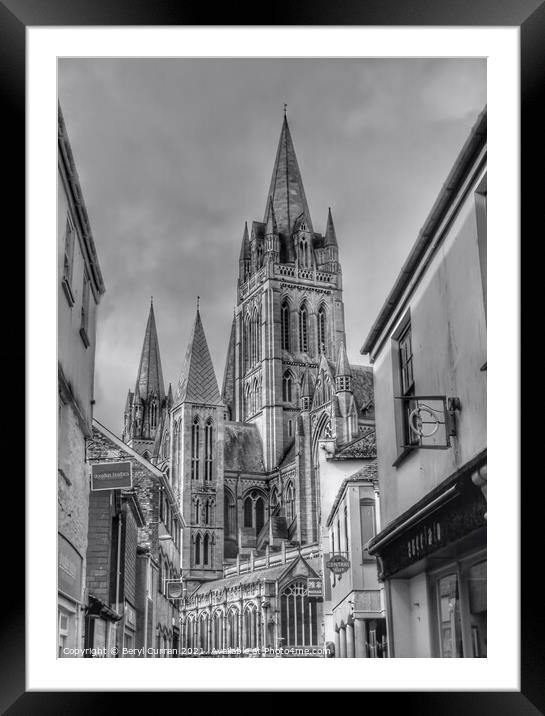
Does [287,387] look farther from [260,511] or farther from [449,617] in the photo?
[449,617]

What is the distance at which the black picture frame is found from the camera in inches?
208

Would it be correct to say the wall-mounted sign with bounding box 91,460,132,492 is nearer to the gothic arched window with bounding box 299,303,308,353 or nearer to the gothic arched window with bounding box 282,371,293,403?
the gothic arched window with bounding box 282,371,293,403

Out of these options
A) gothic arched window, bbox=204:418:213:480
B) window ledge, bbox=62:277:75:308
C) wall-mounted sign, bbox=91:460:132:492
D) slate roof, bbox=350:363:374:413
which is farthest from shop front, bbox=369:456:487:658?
gothic arched window, bbox=204:418:213:480

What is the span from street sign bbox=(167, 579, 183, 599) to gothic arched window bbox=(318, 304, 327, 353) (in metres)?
3.08

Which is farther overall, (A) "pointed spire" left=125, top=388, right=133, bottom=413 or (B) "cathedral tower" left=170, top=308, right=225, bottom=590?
(B) "cathedral tower" left=170, top=308, right=225, bottom=590

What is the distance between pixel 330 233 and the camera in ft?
26.6

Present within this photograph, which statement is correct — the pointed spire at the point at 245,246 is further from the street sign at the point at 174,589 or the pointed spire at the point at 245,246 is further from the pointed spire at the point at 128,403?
the street sign at the point at 174,589

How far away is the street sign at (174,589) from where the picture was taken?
9.19 metres

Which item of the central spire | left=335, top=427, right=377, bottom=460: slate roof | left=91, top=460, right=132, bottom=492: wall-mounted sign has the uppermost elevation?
the central spire

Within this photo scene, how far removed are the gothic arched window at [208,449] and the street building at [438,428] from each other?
2.92 meters
